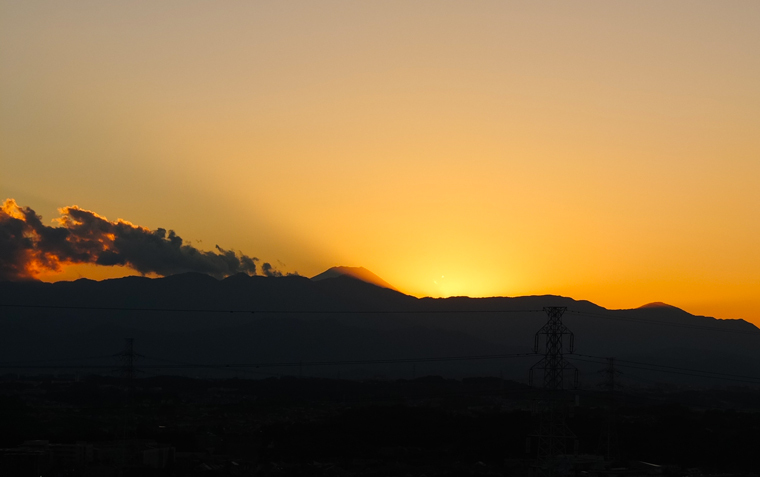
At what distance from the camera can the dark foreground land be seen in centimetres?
6322

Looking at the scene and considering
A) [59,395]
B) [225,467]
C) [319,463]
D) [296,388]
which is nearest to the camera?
[225,467]

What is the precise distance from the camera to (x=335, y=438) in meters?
83.9

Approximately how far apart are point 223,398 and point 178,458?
73.1 metres

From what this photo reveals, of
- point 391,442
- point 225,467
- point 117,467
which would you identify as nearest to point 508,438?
point 391,442

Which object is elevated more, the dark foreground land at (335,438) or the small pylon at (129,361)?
the small pylon at (129,361)

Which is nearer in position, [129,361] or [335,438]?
[129,361]

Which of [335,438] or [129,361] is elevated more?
[129,361]

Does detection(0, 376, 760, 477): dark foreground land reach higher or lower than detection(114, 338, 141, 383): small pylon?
lower

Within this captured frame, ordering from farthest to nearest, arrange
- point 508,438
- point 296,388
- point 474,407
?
point 296,388
point 474,407
point 508,438

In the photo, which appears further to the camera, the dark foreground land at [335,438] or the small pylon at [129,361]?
the small pylon at [129,361]

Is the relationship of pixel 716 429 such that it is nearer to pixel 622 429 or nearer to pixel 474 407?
pixel 622 429

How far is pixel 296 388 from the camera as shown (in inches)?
5920

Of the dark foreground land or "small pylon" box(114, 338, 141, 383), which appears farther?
"small pylon" box(114, 338, 141, 383)

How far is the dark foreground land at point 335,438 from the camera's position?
63219mm
